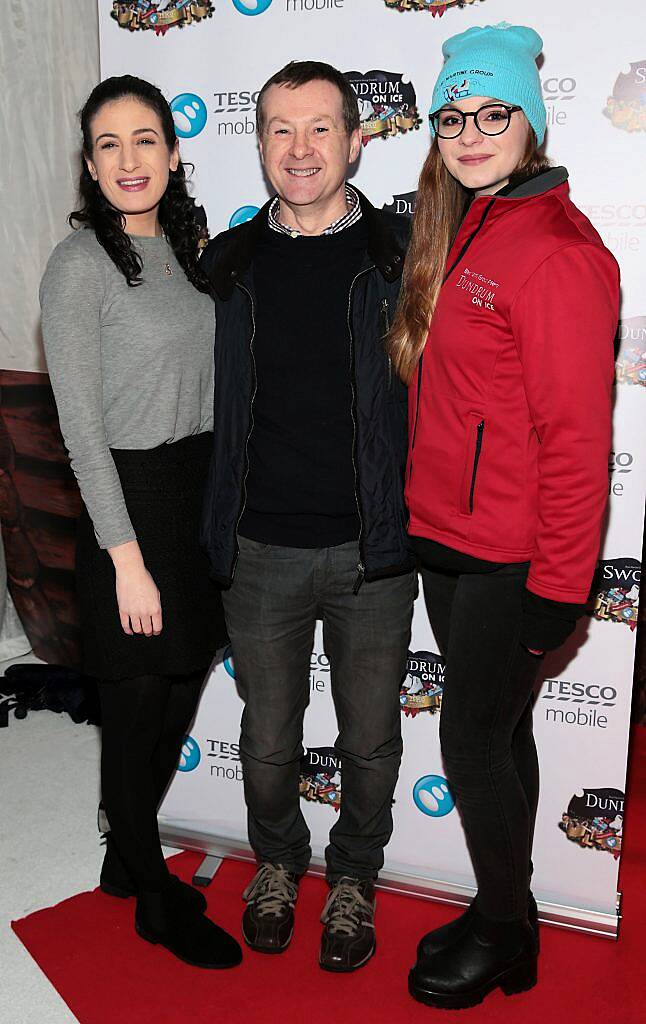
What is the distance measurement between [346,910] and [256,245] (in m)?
1.53

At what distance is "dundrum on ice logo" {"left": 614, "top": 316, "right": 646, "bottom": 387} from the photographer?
2.05 m

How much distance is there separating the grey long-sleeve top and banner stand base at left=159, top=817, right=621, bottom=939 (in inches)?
44.9

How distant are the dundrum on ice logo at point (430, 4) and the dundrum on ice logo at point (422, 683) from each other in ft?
4.83

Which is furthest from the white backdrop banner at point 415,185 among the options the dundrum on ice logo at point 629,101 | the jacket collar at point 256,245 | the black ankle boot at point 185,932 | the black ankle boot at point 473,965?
the black ankle boot at point 185,932

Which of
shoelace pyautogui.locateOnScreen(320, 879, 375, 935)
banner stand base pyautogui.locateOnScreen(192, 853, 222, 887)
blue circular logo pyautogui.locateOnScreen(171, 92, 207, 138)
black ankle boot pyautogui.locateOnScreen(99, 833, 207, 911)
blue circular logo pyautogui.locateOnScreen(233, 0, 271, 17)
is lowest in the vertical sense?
banner stand base pyautogui.locateOnScreen(192, 853, 222, 887)

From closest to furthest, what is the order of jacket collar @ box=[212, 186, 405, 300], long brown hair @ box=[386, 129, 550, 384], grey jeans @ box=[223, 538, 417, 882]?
1. long brown hair @ box=[386, 129, 550, 384]
2. jacket collar @ box=[212, 186, 405, 300]
3. grey jeans @ box=[223, 538, 417, 882]

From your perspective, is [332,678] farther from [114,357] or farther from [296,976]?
[114,357]

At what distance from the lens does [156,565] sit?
6.48ft

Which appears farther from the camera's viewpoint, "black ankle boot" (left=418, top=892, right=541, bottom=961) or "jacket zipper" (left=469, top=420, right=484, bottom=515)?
"black ankle boot" (left=418, top=892, right=541, bottom=961)

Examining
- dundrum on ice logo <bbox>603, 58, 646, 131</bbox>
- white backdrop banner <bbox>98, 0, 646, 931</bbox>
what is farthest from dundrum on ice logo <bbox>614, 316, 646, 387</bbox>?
dundrum on ice logo <bbox>603, 58, 646, 131</bbox>

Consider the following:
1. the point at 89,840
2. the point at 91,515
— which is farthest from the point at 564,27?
the point at 89,840

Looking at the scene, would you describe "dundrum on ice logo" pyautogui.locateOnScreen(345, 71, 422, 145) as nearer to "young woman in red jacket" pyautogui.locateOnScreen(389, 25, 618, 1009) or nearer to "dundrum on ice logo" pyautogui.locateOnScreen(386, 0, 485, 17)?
"dundrum on ice logo" pyautogui.locateOnScreen(386, 0, 485, 17)

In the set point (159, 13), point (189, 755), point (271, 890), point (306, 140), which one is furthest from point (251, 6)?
point (271, 890)

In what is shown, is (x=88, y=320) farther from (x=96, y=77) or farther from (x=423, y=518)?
(x=96, y=77)
